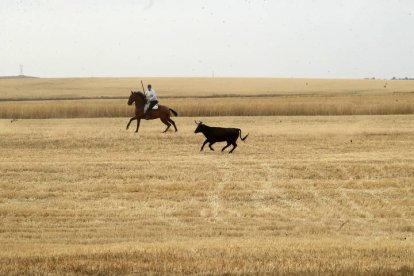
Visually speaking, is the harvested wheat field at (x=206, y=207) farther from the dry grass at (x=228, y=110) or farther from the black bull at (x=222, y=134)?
the dry grass at (x=228, y=110)

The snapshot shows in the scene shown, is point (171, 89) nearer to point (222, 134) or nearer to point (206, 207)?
point (222, 134)

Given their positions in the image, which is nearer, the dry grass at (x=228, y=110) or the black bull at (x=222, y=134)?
the black bull at (x=222, y=134)

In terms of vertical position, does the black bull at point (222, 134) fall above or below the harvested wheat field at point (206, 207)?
above

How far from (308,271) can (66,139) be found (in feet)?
63.2

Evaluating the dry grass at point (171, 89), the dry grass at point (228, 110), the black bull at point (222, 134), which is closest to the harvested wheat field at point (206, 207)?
the black bull at point (222, 134)

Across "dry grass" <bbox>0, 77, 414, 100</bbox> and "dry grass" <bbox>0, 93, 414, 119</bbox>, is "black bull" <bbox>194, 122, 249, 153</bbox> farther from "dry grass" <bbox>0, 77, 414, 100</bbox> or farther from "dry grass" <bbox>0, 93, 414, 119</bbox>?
"dry grass" <bbox>0, 77, 414, 100</bbox>

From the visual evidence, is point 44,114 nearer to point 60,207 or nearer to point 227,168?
point 227,168

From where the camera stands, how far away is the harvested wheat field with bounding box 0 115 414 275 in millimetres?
8703

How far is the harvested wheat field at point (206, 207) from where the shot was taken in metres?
8.70

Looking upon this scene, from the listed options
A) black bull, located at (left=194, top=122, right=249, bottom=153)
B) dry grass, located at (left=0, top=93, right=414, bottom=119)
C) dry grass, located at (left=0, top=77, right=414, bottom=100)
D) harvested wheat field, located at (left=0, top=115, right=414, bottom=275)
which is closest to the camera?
harvested wheat field, located at (left=0, top=115, right=414, bottom=275)

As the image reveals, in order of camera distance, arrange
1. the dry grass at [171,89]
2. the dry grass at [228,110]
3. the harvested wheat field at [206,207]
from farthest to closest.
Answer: the dry grass at [171,89] → the dry grass at [228,110] → the harvested wheat field at [206,207]

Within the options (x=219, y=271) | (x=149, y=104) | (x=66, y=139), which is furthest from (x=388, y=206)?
(x=149, y=104)

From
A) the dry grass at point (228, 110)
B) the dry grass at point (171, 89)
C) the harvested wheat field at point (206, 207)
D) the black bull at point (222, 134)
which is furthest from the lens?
the dry grass at point (171, 89)

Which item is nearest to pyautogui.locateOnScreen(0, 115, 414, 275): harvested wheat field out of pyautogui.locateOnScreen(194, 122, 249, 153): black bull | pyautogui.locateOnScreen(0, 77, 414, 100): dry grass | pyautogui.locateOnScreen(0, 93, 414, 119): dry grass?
pyautogui.locateOnScreen(194, 122, 249, 153): black bull
